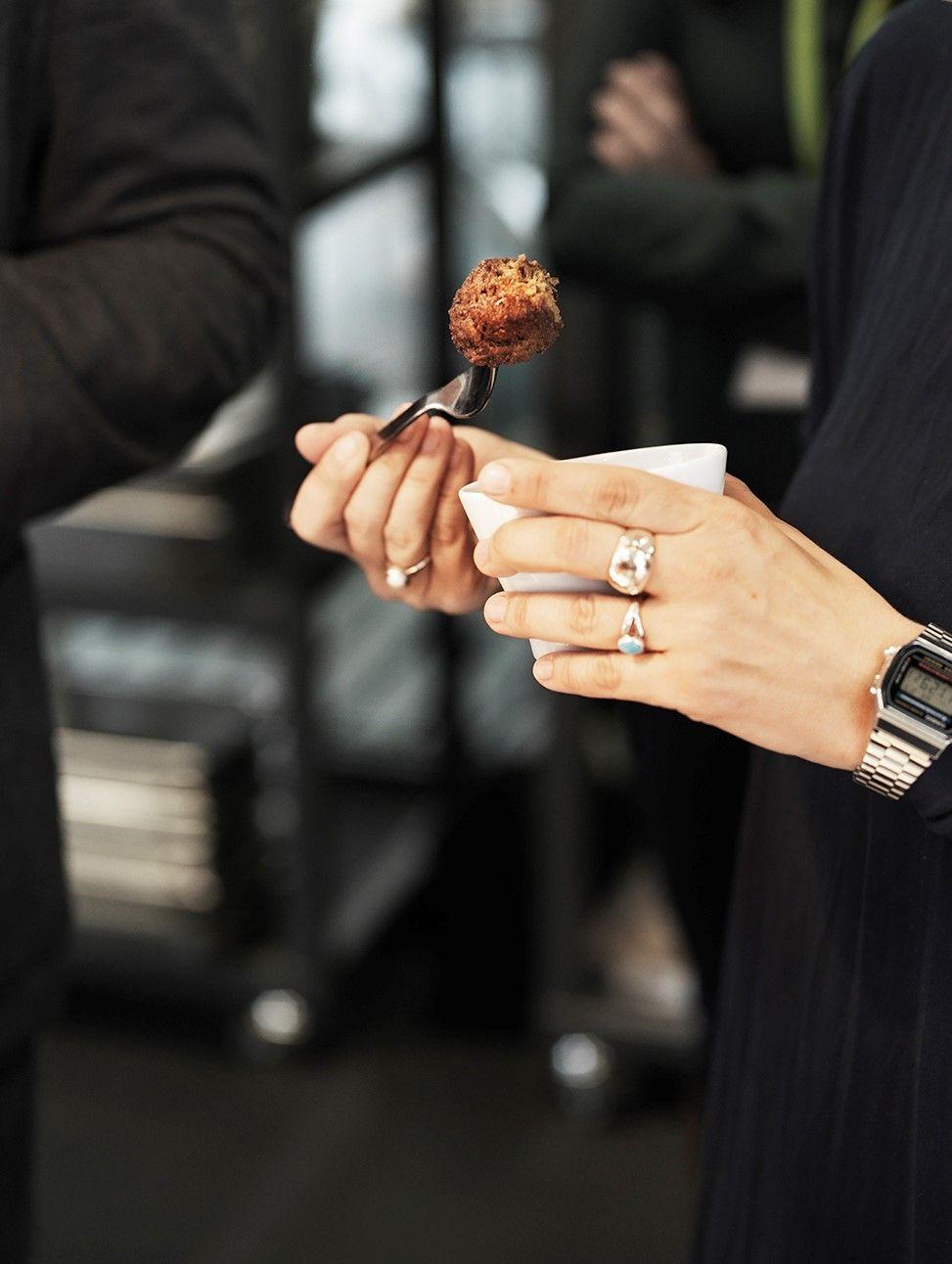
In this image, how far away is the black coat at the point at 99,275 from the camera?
0.89m

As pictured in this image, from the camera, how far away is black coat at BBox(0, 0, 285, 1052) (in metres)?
0.89

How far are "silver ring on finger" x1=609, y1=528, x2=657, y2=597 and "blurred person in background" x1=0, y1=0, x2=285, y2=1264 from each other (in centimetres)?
41

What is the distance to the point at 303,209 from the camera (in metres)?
1.90

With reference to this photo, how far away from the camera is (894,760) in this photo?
24.7 inches

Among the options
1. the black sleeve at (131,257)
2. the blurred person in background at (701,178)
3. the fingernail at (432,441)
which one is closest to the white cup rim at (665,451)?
the fingernail at (432,441)

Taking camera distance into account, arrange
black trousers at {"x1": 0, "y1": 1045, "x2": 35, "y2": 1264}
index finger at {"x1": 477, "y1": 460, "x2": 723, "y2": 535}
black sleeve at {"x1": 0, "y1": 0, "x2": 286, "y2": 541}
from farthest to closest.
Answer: black trousers at {"x1": 0, "y1": 1045, "x2": 35, "y2": 1264} → black sleeve at {"x1": 0, "y1": 0, "x2": 286, "y2": 541} → index finger at {"x1": 477, "y1": 460, "x2": 723, "y2": 535}

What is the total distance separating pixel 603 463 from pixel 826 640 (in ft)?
0.37

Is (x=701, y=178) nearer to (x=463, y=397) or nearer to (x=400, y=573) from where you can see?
(x=400, y=573)

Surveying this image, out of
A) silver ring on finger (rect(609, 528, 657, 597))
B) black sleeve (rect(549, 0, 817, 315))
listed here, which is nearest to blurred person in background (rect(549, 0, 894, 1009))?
black sleeve (rect(549, 0, 817, 315))

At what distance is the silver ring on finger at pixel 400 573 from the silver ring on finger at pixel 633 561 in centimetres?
20

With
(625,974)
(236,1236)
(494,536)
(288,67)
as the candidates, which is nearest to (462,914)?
(625,974)

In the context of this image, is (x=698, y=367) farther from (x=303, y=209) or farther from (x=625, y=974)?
(x=625, y=974)

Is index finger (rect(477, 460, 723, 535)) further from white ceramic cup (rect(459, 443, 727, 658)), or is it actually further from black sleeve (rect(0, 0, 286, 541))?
black sleeve (rect(0, 0, 286, 541))

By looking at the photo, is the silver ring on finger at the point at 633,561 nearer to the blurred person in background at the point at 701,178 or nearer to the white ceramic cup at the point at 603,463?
the white ceramic cup at the point at 603,463
